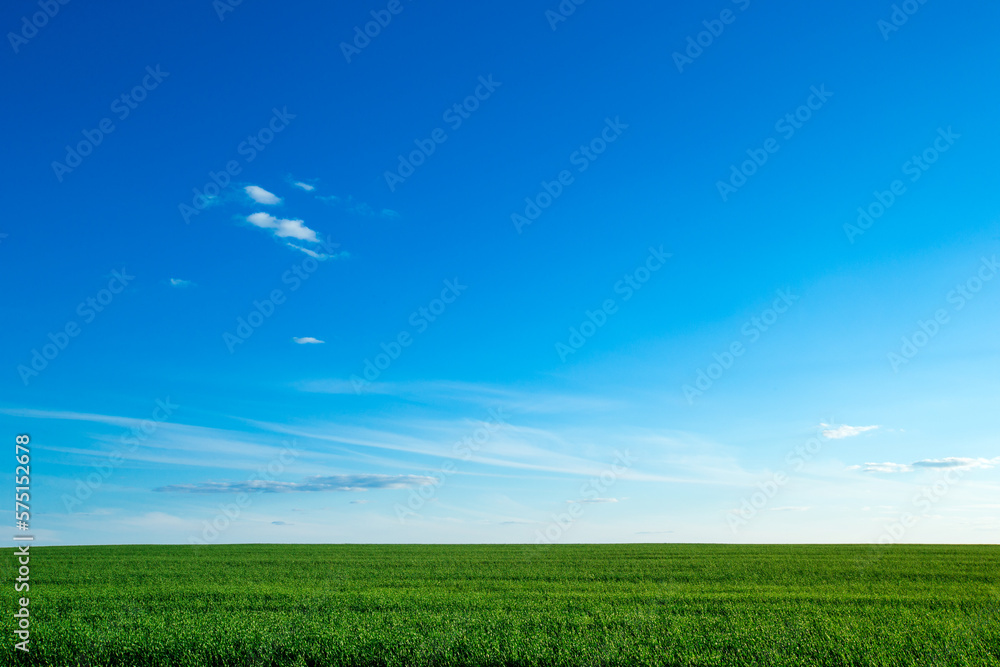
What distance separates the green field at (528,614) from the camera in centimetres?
1028

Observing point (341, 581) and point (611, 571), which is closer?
point (341, 581)

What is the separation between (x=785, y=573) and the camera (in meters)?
21.2

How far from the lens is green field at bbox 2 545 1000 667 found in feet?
33.7

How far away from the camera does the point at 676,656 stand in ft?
32.4

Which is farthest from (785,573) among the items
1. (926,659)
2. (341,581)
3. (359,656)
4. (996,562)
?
(359,656)

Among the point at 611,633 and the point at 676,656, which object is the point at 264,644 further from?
the point at 676,656

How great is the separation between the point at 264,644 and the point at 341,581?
1054 cm

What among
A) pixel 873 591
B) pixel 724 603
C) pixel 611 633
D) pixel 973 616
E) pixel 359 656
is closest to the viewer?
pixel 359 656

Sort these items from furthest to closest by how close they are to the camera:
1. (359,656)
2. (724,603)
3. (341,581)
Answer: (341,581) → (724,603) → (359,656)

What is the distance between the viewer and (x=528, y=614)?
42.3 feet

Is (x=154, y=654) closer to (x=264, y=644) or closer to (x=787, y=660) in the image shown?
(x=264, y=644)

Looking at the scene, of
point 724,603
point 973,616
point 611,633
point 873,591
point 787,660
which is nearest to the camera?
point 787,660

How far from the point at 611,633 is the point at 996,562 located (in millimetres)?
21639

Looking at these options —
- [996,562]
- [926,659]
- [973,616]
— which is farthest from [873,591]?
[996,562]
